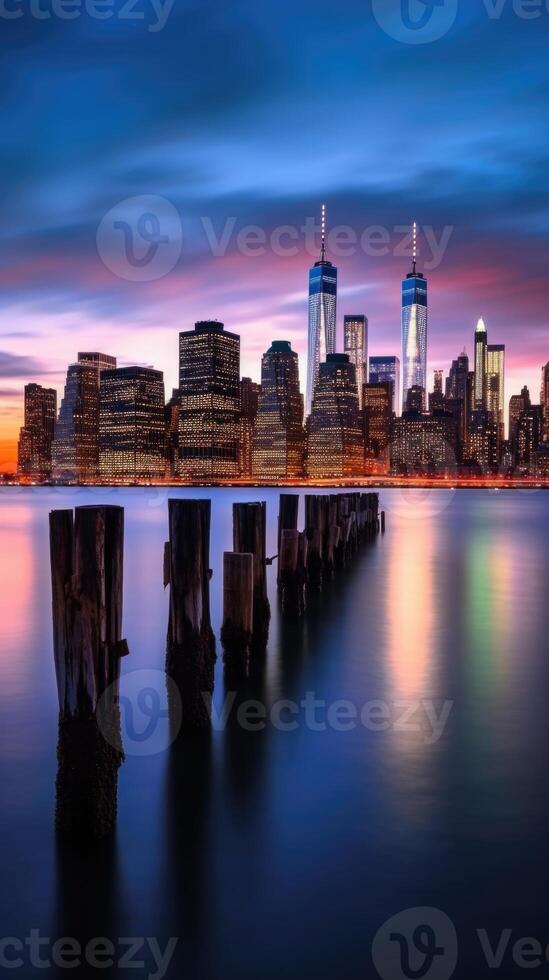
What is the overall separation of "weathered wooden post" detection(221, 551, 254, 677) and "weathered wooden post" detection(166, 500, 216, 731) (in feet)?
→ 3.37

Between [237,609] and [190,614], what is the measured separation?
1.47 meters

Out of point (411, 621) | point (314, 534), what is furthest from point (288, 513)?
point (411, 621)

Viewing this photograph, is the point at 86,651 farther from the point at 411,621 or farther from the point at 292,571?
the point at 411,621

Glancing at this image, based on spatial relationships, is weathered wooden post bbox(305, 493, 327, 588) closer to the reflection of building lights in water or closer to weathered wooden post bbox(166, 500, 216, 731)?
the reflection of building lights in water

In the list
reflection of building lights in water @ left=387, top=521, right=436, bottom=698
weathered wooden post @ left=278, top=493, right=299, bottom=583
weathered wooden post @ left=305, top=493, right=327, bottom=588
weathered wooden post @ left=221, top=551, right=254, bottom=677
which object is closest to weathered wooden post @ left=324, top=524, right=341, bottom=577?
weathered wooden post @ left=305, top=493, right=327, bottom=588

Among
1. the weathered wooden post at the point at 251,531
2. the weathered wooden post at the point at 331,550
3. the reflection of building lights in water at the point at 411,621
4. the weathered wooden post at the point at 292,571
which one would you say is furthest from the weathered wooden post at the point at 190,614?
the weathered wooden post at the point at 331,550

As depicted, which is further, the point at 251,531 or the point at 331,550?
the point at 331,550

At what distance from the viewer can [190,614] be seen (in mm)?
7551

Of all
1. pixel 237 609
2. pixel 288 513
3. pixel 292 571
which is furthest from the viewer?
pixel 288 513

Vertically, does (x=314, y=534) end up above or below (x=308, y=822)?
above

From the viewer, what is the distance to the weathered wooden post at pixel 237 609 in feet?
28.6

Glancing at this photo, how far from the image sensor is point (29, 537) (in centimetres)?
3853

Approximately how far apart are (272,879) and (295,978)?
966mm

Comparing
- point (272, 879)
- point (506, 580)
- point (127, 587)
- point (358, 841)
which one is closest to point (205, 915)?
point (272, 879)
